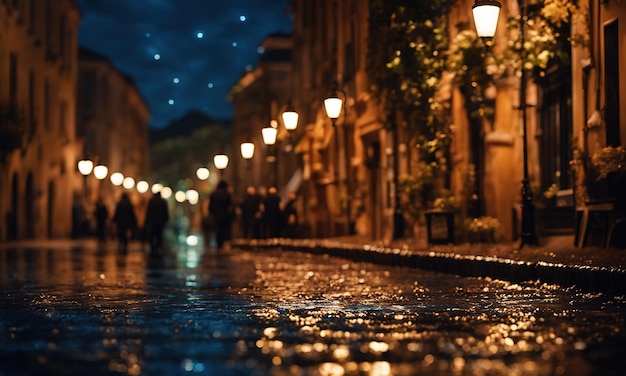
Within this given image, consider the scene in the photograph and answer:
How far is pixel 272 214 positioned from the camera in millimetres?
35281

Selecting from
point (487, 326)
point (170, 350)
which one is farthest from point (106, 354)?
point (487, 326)

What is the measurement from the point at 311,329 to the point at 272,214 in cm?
2712

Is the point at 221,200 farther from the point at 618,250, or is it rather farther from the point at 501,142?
the point at 618,250

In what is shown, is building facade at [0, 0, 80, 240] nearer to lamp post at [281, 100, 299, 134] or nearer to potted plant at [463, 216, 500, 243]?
lamp post at [281, 100, 299, 134]

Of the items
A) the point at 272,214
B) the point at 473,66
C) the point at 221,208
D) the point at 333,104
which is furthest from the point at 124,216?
the point at 473,66

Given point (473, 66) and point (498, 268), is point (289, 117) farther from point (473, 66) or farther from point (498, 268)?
point (498, 268)

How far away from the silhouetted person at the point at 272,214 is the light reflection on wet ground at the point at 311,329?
2013 centimetres

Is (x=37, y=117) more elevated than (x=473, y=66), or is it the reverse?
(x=37, y=117)

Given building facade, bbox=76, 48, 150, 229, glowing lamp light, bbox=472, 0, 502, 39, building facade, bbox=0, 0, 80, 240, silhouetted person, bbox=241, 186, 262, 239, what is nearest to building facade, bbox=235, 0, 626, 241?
glowing lamp light, bbox=472, 0, 502, 39

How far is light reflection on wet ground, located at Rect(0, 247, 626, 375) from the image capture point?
6.19 m

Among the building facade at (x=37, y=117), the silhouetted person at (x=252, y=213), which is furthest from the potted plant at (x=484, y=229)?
the building facade at (x=37, y=117)

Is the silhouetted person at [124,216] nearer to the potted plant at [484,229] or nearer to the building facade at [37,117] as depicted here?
the building facade at [37,117]

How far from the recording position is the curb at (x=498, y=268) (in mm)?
12031

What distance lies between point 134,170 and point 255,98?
32.8 meters
